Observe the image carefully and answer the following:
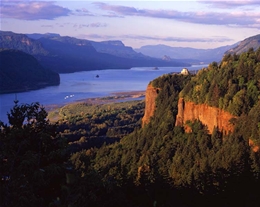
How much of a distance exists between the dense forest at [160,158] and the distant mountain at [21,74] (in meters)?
58.5

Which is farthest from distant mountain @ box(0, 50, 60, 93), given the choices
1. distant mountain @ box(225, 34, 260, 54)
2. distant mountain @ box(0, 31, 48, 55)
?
distant mountain @ box(0, 31, 48, 55)

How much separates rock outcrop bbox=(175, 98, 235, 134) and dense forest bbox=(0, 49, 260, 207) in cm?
34

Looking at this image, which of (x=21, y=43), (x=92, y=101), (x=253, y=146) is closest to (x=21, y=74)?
(x=92, y=101)

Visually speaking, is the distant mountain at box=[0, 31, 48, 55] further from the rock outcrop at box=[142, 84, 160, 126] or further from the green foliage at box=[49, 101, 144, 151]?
the rock outcrop at box=[142, 84, 160, 126]

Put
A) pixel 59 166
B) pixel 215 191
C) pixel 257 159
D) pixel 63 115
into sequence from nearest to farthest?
pixel 59 166, pixel 215 191, pixel 257 159, pixel 63 115

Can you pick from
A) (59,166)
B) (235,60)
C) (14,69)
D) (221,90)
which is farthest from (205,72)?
(14,69)

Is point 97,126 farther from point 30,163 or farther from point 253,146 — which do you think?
point 30,163

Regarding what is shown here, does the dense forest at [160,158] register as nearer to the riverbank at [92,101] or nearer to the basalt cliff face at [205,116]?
the basalt cliff face at [205,116]

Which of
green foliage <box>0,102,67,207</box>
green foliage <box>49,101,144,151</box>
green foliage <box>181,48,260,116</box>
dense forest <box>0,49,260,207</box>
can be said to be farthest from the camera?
green foliage <box>49,101,144,151</box>

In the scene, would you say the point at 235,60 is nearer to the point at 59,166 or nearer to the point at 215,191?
the point at 215,191

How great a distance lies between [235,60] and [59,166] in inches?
709

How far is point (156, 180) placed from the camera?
572 inches

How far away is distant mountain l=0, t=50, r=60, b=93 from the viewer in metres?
84.6

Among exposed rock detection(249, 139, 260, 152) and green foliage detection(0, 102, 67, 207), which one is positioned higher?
green foliage detection(0, 102, 67, 207)
